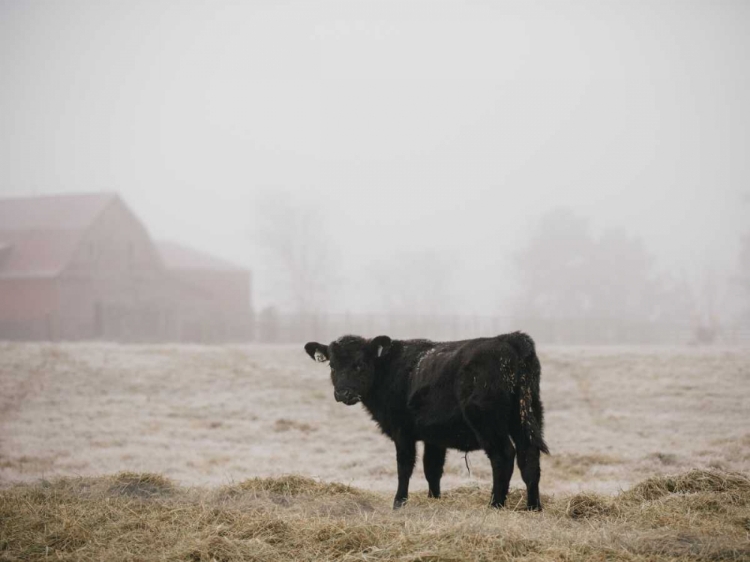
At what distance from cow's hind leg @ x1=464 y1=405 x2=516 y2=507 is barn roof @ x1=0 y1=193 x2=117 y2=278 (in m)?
A: 48.6

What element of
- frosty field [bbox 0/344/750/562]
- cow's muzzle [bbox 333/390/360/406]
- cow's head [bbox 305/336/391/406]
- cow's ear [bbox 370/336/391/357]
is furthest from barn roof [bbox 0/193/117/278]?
cow's muzzle [bbox 333/390/360/406]

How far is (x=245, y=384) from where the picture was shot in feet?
85.0

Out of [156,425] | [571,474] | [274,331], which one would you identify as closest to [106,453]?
[156,425]

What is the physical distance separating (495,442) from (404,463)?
5.04 ft

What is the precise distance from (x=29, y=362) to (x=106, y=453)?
13066 millimetres

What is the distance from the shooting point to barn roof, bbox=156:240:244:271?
230ft

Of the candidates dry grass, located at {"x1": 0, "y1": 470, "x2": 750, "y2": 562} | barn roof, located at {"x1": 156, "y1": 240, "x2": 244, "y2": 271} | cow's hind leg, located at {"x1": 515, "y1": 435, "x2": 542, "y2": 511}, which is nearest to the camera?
dry grass, located at {"x1": 0, "y1": 470, "x2": 750, "y2": 562}

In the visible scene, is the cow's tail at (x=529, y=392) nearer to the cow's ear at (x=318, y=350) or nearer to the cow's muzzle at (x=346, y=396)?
the cow's muzzle at (x=346, y=396)

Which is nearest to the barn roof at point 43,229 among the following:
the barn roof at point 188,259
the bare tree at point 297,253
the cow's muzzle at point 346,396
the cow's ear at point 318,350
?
the barn roof at point 188,259

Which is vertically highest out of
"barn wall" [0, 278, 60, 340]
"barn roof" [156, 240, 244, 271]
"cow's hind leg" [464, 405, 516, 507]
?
"barn roof" [156, 240, 244, 271]

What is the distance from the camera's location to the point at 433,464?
31.0 feet

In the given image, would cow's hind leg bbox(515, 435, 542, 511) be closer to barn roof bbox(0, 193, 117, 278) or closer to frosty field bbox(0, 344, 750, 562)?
frosty field bbox(0, 344, 750, 562)

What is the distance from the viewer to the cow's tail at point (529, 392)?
324 inches

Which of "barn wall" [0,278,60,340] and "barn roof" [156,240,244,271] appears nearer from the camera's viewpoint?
"barn wall" [0,278,60,340]
